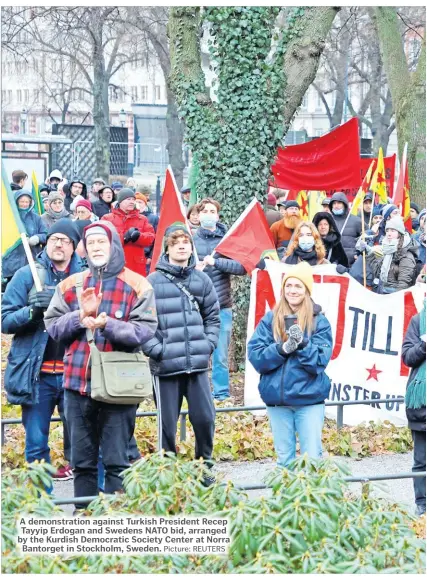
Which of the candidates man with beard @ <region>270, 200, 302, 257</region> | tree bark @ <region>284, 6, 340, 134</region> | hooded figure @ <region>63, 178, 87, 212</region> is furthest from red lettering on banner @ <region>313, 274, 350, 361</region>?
hooded figure @ <region>63, 178, 87, 212</region>

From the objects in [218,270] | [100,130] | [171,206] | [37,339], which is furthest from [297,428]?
[100,130]

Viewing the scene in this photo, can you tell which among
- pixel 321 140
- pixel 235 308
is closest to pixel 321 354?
pixel 235 308

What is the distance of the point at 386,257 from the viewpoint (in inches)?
445

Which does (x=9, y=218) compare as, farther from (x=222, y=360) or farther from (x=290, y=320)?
(x=222, y=360)

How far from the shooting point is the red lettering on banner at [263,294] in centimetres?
1066

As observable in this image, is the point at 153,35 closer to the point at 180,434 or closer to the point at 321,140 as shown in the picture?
the point at 321,140

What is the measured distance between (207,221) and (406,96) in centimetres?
1220

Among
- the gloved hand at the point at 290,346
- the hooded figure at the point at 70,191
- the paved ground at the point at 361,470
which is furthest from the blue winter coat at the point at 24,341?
the hooded figure at the point at 70,191

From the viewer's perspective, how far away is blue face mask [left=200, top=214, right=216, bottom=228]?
1041 centimetres

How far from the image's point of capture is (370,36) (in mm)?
37469

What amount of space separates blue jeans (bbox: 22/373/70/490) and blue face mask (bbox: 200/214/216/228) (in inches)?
130

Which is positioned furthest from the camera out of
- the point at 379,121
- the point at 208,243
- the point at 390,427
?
the point at 379,121

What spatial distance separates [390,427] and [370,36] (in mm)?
29378

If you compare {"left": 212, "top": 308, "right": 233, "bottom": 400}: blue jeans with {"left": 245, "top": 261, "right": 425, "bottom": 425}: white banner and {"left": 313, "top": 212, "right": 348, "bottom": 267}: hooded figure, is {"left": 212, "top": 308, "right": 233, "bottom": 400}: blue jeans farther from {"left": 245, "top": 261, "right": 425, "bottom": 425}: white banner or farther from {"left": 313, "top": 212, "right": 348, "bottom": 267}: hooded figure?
{"left": 313, "top": 212, "right": 348, "bottom": 267}: hooded figure
